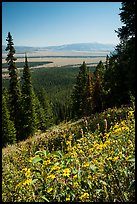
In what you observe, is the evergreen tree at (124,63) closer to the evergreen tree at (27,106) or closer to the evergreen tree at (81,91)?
the evergreen tree at (27,106)

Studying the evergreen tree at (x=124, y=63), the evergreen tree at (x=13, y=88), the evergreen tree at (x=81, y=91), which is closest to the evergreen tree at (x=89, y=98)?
the evergreen tree at (x=81, y=91)

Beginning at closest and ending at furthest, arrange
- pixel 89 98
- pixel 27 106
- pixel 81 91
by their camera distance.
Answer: pixel 27 106 → pixel 89 98 → pixel 81 91

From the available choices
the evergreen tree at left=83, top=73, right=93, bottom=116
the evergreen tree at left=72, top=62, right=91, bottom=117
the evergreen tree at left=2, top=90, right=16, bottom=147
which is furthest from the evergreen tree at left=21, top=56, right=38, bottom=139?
the evergreen tree at left=72, top=62, right=91, bottom=117

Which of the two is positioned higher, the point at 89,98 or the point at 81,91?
the point at 81,91

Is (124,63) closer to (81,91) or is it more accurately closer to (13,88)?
(13,88)

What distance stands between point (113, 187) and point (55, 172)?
77 centimetres

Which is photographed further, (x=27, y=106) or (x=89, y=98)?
(x=89, y=98)

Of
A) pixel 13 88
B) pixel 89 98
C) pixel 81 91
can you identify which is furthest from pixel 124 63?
pixel 81 91

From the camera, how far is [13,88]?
40.0 metres

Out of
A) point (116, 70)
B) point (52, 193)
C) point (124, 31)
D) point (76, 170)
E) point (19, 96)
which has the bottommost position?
point (19, 96)

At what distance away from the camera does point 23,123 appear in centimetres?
4475

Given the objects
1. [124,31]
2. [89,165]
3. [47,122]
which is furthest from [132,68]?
[47,122]

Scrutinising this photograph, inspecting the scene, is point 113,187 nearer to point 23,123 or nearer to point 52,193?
point 52,193

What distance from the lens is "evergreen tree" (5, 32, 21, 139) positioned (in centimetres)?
3574
